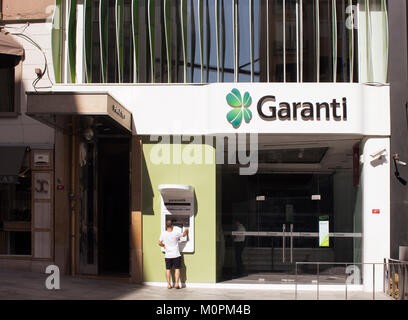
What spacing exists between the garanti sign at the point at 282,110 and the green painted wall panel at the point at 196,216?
1.20m

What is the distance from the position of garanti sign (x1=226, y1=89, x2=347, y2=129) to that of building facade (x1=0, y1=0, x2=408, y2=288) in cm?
4

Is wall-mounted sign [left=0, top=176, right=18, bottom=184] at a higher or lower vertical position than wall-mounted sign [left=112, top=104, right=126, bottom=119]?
lower

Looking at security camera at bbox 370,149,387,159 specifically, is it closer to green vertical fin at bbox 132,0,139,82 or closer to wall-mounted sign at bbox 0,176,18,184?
green vertical fin at bbox 132,0,139,82

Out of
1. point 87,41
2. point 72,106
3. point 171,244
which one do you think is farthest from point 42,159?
point 171,244

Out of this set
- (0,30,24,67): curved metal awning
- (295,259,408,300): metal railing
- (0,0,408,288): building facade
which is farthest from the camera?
(0,0,408,288): building facade

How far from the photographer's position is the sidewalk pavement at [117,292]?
12.6 m

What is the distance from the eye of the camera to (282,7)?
49.6 ft

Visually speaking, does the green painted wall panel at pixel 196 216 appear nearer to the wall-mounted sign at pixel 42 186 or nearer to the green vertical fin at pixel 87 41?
the green vertical fin at pixel 87 41

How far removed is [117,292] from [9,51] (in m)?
6.50

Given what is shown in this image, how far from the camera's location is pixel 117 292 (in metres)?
13.2

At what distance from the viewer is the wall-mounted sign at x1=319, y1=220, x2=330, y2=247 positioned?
1504 cm

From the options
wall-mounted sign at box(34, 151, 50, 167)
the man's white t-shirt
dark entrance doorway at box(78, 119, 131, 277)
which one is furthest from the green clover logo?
wall-mounted sign at box(34, 151, 50, 167)

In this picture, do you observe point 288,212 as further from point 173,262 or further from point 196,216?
point 173,262
